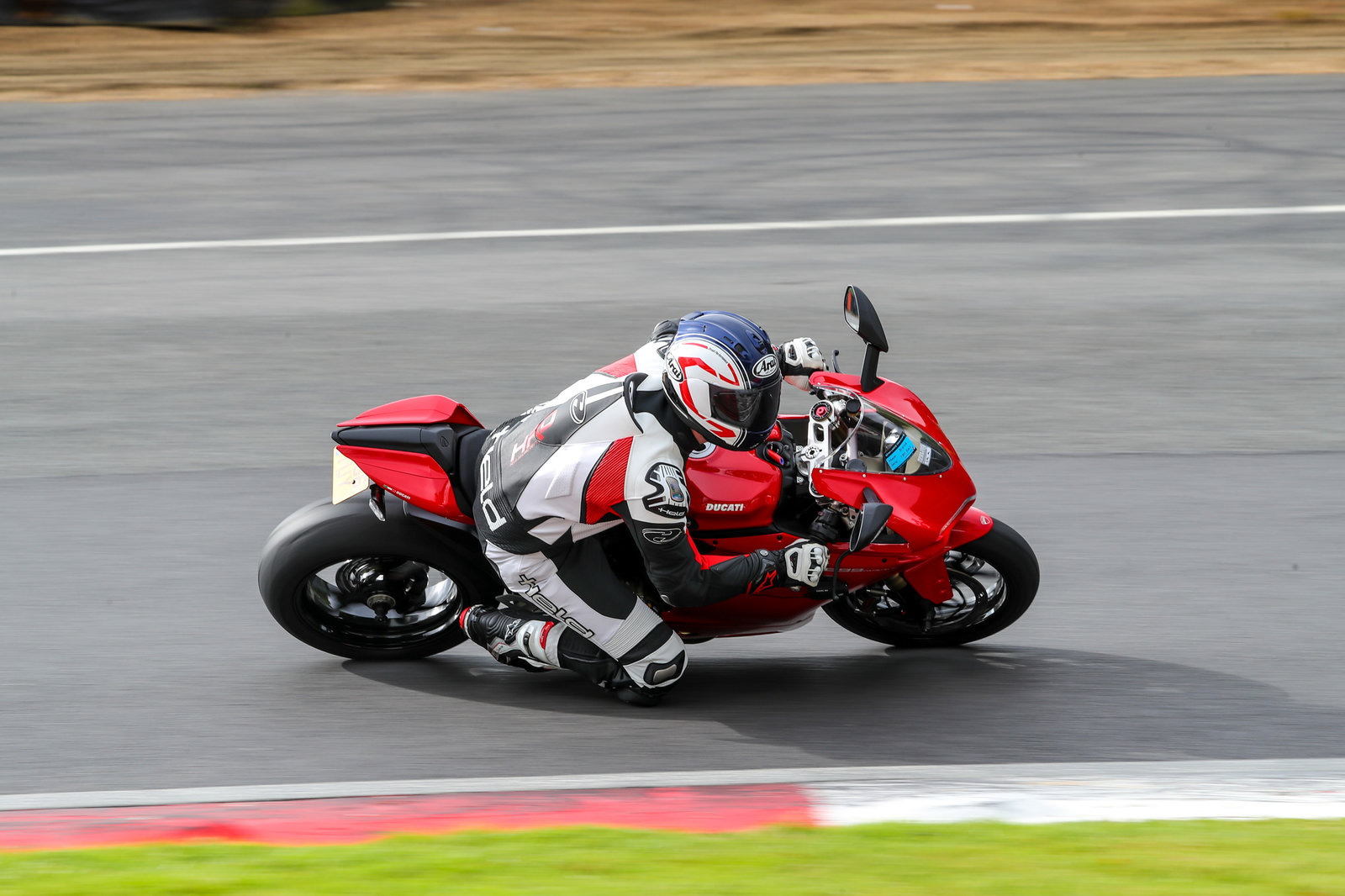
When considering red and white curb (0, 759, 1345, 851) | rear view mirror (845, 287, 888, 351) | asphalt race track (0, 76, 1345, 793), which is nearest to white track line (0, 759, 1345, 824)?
red and white curb (0, 759, 1345, 851)

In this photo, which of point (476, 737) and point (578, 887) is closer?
point (578, 887)

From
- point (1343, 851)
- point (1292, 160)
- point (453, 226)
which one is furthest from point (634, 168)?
point (1343, 851)

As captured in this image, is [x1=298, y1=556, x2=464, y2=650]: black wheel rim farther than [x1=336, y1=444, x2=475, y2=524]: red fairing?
Yes

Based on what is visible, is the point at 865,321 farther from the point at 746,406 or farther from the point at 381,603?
the point at 381,603

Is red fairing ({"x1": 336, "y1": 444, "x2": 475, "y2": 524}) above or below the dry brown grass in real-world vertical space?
below

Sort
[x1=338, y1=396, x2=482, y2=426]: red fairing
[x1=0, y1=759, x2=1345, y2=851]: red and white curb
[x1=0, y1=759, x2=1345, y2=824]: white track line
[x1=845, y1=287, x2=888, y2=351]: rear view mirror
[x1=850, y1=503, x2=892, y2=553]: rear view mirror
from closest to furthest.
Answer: [x1=0, y1=759, x2=1345, y2=851]: red and white curb < [x1=0, y1=759, x2=1345, y2=824]: white track line < [x1=850, y1=503, x2=892, y2=553]: rear view mirror < [x1=845, y1=287, x2=888, y2=351]: rear view mirror < [x1=338, y1=396, x2=482, y2=426]: red fairing

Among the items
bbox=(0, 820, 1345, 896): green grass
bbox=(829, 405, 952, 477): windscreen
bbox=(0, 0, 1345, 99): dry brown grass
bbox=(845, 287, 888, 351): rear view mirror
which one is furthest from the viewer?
bbox=(0, 0, 1345, 99): dry brown grass

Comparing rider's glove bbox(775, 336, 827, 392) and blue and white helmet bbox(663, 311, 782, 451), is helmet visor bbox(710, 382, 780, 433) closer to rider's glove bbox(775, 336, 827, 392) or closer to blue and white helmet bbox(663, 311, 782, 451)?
blue and white helmet bbox(663, 311, 782, 451)

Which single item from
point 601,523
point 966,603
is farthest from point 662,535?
point 966,603

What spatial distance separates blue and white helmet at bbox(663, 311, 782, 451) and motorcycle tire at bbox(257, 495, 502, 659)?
113 cm

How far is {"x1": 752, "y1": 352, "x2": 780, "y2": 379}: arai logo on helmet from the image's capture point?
4605 millimetres

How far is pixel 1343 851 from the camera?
3672mm

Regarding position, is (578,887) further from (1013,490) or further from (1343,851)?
(1013,490)

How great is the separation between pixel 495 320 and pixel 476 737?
4953mm
